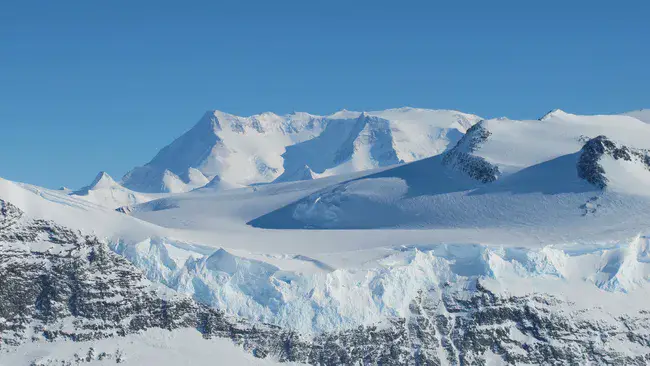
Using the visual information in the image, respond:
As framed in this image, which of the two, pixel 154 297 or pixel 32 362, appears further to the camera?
pixel 154 297

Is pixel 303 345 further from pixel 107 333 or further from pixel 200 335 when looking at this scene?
pixel 107 333

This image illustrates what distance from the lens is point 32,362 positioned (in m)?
186

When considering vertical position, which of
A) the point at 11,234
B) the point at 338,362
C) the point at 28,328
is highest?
the point at 11,234

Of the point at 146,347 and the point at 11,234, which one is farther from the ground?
the point at 11,234

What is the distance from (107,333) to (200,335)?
1649cm

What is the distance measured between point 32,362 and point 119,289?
21.0 m

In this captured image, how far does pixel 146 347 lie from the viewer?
193 meters

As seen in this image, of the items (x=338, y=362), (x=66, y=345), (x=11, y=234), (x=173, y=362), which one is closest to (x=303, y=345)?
(x=338, y=362)

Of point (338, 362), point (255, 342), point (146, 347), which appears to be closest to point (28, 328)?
point (146, 347)

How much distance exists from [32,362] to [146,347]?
19.6m

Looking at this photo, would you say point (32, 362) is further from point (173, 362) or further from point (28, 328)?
point (173, 362)

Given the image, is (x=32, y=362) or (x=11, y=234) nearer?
(x=32, y=362)

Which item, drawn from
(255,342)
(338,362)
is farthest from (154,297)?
(338,362)

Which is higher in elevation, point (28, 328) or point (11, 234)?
point (11, 234)
